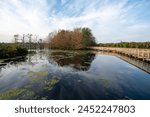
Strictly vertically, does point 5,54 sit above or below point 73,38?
below

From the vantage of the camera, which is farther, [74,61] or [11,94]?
[74,61]

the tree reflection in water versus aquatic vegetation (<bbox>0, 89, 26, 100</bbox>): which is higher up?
the tree reflection in water

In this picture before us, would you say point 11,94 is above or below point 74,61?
below

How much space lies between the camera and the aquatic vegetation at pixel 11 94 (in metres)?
6.41

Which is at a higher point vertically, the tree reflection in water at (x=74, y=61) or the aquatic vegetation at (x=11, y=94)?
the tree reflection in water at (x=74, y=61)

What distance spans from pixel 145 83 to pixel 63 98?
212 inches

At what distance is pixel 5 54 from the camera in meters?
20.8

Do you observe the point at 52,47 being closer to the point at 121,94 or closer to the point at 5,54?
the point at 5,54

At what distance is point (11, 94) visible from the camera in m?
6.77

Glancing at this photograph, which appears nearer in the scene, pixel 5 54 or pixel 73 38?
pixel 5 54

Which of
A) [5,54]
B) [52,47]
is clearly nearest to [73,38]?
[52,47]

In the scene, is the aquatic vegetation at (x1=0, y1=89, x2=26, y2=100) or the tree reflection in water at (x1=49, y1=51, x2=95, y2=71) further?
the tree reflection in water at (x1=49, y1=51, x2=95, y2=71)

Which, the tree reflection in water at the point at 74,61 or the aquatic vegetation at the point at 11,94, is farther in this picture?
the tree reflection in water at the point at 74,61

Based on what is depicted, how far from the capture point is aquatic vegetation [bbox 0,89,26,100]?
6.41m
